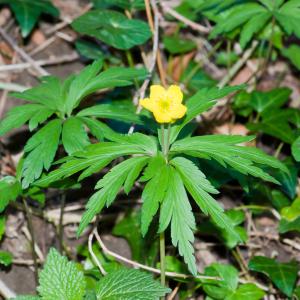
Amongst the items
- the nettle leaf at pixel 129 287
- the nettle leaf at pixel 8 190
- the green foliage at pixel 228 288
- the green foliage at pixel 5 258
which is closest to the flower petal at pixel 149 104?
the nettle leaf at pixel 129 287

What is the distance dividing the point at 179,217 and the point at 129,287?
37 centimetres

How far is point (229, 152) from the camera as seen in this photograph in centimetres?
214

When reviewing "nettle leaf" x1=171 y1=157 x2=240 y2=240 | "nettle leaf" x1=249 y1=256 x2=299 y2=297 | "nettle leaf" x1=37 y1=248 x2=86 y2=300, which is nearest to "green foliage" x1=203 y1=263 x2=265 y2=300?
"nettle leaf" x1=249 y1=256 x2=299 y2=297

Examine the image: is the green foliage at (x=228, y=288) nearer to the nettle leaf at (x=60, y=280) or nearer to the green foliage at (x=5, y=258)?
the nettle leaf at (x=60, y=280)

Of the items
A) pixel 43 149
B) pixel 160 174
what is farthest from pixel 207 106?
pixel 43 149

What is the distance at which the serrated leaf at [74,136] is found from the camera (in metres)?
2.35

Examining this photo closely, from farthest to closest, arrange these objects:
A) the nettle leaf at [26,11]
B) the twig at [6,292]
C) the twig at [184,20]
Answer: the twig at [184,20] → the nettle leaf at [26,11] → the twig at [6,292]

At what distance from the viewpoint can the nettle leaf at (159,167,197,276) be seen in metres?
1.96

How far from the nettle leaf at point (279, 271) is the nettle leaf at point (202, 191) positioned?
66 centimetres

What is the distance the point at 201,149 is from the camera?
2162mm

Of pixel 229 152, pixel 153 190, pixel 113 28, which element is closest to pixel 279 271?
pixel 229 152

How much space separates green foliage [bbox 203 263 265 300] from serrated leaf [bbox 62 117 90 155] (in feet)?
3.03

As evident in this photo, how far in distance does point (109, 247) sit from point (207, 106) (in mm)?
1086

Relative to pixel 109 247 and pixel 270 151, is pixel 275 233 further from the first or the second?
pixel 109 247
